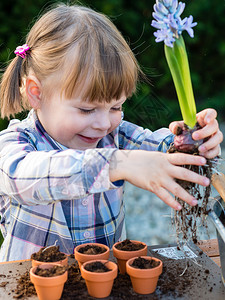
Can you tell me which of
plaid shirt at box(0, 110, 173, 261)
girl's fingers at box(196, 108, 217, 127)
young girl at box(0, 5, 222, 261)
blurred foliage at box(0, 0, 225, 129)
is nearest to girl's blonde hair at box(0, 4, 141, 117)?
young girl at box(0, 5, 222, 261)

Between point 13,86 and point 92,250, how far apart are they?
2.85 feet

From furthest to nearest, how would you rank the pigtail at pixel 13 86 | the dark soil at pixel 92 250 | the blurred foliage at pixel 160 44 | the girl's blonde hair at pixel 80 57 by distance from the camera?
the blurred foliage at pixel 160 44, the pigtail at pixel 13 86, the girl's blonde hair at pixel 80 57, the dark soil at pixel 92 250

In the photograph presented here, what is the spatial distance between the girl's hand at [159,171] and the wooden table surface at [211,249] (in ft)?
1.78

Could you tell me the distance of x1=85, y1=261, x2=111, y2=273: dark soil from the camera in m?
1.35

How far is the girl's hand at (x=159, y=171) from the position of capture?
126 centimetres

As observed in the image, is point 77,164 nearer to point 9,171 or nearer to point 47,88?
point 9,171

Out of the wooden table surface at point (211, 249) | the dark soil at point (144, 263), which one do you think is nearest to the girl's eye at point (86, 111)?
the dark soil at point (144, 263)

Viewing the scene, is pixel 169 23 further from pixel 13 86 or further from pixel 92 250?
pixel 13 86

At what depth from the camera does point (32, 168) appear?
1.36 m

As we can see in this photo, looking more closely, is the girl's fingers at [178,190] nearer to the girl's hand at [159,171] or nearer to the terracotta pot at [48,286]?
the girl's hand at [159,171]

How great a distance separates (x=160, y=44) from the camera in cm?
495

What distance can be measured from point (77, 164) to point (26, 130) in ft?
1.83

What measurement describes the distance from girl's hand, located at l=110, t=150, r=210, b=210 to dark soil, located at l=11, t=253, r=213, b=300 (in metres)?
0.29

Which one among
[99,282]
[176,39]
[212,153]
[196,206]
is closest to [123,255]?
[99,282]
